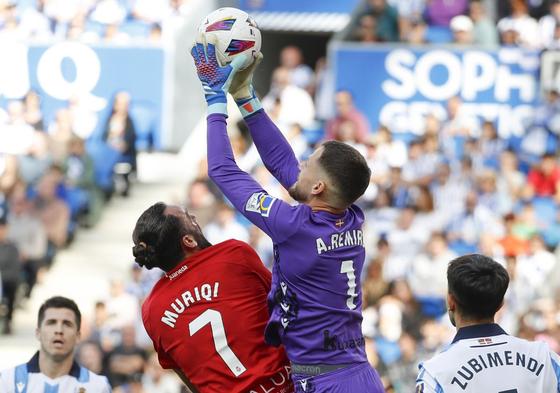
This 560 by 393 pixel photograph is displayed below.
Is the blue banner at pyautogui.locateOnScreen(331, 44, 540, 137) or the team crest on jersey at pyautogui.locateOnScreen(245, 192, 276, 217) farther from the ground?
the team crest on jersey at pyautogui.locateOnScreen(245, 192, 276, 217)

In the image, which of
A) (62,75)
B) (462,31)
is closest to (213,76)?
(462,31)

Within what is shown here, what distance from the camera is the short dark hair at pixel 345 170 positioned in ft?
A: 16.1

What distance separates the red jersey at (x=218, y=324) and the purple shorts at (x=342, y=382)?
203mm

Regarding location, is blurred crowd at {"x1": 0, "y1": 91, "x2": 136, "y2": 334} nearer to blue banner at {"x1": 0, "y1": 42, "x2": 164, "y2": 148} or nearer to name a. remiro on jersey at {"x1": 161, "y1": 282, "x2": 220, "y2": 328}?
blue banner at {"x1": 0, "y1": 42, "x2": 164, "y2": 148}

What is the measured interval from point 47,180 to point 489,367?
10.6 m

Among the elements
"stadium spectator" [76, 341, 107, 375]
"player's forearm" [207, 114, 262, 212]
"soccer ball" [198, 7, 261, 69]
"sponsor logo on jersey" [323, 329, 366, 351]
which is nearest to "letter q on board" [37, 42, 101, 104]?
"stadium spectator" [76, 341, 107, 375]

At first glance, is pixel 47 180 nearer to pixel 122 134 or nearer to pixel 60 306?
pixel 122 134

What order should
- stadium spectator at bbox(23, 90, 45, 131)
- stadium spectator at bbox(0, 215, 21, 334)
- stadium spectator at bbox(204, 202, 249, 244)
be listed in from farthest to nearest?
stadium spectator at bbox(23, 90, 45, 131), stadium spectator at bbox(0, 215, 21, 334), stadium spectator at bbox(204, 202, 249, 244)

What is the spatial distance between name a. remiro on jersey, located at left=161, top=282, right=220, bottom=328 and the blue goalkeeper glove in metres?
0.75

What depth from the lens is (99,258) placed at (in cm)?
1513

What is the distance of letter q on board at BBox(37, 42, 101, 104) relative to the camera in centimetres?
1628

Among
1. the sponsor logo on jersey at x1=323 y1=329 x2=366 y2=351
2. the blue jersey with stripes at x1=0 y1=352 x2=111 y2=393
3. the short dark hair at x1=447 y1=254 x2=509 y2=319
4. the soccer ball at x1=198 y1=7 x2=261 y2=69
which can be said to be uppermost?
the soccer ball at x1=198 y1=7 x2=261 y2=69

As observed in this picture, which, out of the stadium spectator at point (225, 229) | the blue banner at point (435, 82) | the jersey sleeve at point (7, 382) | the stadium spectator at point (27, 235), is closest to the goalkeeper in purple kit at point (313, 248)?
the jersey sleeve at point (7, 382)

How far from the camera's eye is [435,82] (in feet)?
50.6
